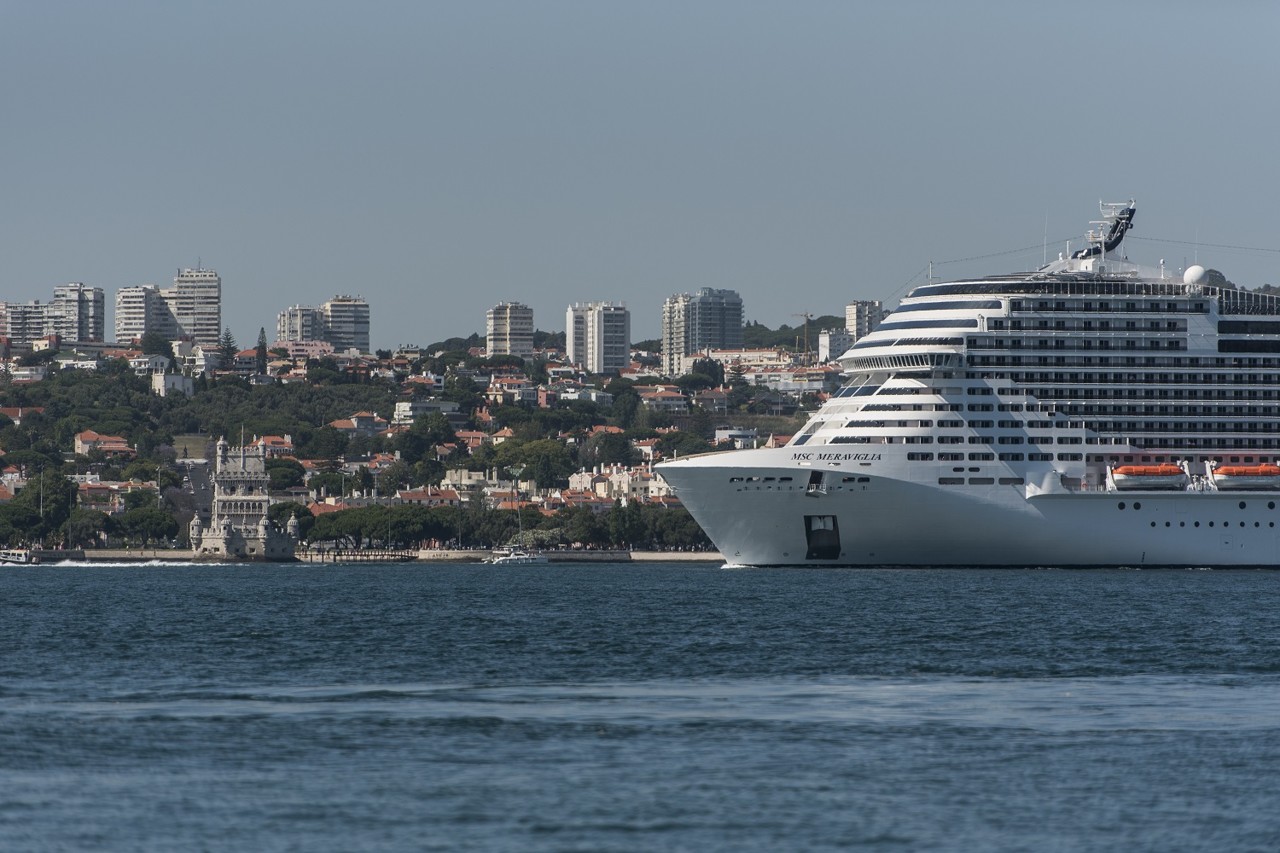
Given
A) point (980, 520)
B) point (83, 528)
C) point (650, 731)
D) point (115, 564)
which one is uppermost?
point (980, 520)

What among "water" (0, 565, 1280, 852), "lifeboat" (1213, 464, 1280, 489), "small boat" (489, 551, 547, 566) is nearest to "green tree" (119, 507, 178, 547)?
"small boat" (489, 551, 547, 566)

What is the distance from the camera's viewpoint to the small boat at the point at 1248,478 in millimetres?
82625

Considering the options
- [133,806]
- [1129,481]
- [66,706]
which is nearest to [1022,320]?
[1129,481]

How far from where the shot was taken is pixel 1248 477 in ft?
271

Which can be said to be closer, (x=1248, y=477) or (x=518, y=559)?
(x=1248, y=477)

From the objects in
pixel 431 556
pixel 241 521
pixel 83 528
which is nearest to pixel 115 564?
pixel 241 521

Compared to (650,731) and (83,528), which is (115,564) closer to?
(83,528)

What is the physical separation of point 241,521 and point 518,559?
22.7 metres

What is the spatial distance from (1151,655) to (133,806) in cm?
2436

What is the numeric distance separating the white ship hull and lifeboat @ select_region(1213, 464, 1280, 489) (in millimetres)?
515

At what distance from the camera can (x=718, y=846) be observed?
84.0 feet

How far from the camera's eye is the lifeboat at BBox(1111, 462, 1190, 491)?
82.2m

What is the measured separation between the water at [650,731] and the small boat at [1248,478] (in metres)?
22.9

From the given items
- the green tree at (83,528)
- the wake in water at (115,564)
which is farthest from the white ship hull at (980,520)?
the green tree at (83,528)
